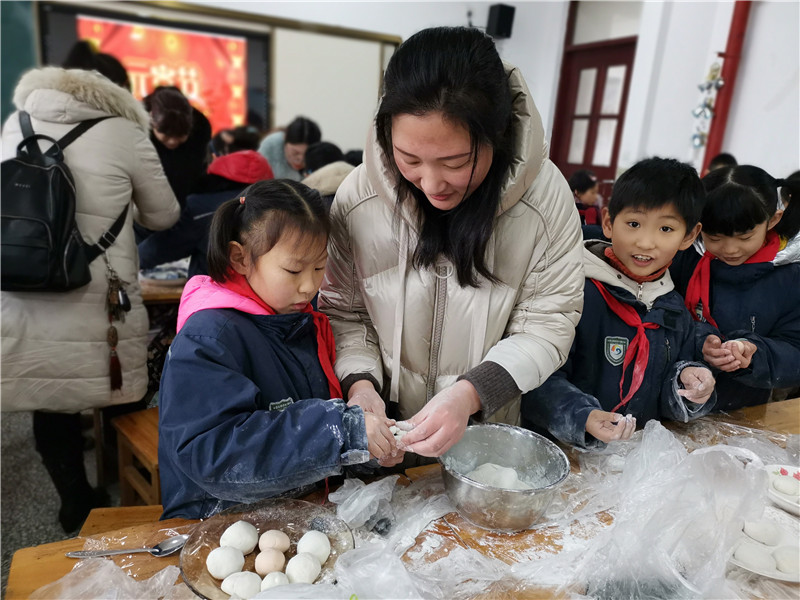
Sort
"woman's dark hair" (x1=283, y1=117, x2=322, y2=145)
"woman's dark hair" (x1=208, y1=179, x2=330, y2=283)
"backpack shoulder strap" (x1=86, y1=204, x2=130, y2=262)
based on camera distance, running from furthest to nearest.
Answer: "woman's dark hair" (x1=283, y1=117, x2=322, y2=145), "backpack shoulder strap" (x1=86, y1=204, x2=130, y2=262), "woman's dark hair" (x1=208, y1=179, x2=330, y2=283)

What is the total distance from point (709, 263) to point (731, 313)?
0.18 m

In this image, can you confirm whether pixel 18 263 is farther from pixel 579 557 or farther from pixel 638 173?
pixel 638 173

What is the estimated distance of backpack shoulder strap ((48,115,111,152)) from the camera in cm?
189

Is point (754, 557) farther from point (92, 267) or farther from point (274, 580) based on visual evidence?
point (92, 267)

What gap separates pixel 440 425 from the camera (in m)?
1.04

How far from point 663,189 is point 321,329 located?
1042 millimetres

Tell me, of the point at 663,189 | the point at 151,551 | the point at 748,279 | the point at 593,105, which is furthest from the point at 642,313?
the point at 593,105

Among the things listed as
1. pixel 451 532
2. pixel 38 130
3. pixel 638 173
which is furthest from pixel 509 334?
pixel 38 130

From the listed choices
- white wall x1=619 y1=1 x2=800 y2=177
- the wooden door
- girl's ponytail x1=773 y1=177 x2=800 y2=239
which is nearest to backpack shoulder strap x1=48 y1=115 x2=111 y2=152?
girl's ponytail x1=773 y1=177 x2=800 y2=239

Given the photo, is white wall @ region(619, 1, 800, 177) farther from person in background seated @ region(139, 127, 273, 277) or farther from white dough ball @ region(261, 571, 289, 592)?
white dough ball @ region(261, 571, 289, 592)

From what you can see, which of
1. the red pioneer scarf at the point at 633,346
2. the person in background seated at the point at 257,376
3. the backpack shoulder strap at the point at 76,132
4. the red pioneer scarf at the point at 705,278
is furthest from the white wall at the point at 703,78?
the backpack shoulder strap at the point at 76,132

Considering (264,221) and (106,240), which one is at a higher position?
(264,221)

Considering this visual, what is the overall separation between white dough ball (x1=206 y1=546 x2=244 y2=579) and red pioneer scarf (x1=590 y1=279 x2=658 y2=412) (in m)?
1.12

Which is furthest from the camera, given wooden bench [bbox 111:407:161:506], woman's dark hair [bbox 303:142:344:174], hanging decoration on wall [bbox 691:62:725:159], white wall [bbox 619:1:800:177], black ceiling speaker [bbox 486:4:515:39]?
black ceiling speaker [bbox 486:4:515:39]
